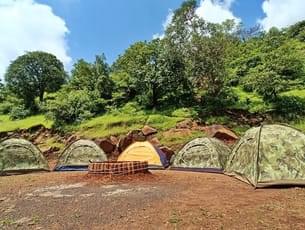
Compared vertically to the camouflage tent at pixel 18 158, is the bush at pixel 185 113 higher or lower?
higher

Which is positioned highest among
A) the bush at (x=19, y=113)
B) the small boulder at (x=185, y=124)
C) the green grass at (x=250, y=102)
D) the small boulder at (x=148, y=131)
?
the bush at (x=19, y=113)

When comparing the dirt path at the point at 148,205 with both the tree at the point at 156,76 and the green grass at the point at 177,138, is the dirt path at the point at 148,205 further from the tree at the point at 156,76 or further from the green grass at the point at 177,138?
the tree at the point at 156,76

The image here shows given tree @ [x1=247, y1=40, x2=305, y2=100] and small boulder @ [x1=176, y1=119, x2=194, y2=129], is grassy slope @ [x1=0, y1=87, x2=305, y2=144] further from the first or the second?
tree @ [x1=247, y1=40, x2=305, y2=100]

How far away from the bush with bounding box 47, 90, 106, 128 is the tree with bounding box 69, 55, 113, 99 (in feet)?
4.03

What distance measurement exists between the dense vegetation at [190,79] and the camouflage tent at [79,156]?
35.2ft

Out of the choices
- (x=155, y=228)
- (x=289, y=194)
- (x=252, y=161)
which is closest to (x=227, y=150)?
(x=252, y=161)

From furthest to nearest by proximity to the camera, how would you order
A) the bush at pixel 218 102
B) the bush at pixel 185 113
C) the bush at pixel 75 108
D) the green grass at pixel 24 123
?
the green grass at pixel 24 123 → the bush at pixel 75 108 → the bush at pixel 218 102 → the bush at pixel 185 113

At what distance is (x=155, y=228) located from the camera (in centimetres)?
671

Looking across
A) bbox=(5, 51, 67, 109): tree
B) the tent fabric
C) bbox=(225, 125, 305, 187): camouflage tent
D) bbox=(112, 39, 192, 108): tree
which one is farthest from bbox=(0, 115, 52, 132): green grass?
bbox=(225, 125, 305, 187): camouflage tent

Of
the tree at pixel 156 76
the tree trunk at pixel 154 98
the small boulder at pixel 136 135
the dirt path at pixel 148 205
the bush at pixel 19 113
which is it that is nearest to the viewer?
the dirt path at pixel 148 205

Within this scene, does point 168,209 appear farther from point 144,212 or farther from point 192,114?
point 192,114

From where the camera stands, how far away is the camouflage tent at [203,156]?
15928 mm

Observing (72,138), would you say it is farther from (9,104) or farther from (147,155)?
(9,104)

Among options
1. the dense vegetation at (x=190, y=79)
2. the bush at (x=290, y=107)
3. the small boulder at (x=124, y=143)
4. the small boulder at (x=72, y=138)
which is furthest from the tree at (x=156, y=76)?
the small boulder at (x=124, y=143)
